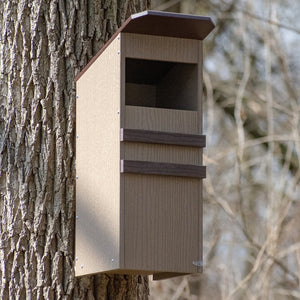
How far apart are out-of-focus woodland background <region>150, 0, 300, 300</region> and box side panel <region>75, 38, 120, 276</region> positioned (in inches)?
102

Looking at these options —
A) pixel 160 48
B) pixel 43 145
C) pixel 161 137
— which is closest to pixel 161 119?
pixel 161 137

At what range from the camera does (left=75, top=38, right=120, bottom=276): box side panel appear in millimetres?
1992

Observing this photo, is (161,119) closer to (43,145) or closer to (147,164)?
(147,164)

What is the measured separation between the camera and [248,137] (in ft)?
21.2

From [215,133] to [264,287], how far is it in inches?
73.5

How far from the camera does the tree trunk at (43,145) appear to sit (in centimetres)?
227

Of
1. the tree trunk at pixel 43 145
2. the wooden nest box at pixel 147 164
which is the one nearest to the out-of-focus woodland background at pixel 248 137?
the tree trunk at pixel 43 145

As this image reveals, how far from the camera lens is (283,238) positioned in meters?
5.29

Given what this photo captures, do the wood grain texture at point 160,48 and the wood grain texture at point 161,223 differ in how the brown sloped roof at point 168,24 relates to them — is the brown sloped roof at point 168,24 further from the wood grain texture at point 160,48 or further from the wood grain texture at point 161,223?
the wood grain texture at point 161,223

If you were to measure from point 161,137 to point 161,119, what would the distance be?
5 centimetres

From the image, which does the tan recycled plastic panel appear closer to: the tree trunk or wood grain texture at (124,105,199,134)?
wood grain texture at (124,105,199,134)

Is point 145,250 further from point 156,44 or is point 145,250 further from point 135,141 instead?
point 156,44

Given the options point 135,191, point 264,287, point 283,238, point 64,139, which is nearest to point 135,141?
point 135,191

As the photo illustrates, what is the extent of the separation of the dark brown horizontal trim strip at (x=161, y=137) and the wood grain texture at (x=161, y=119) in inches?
0.7
